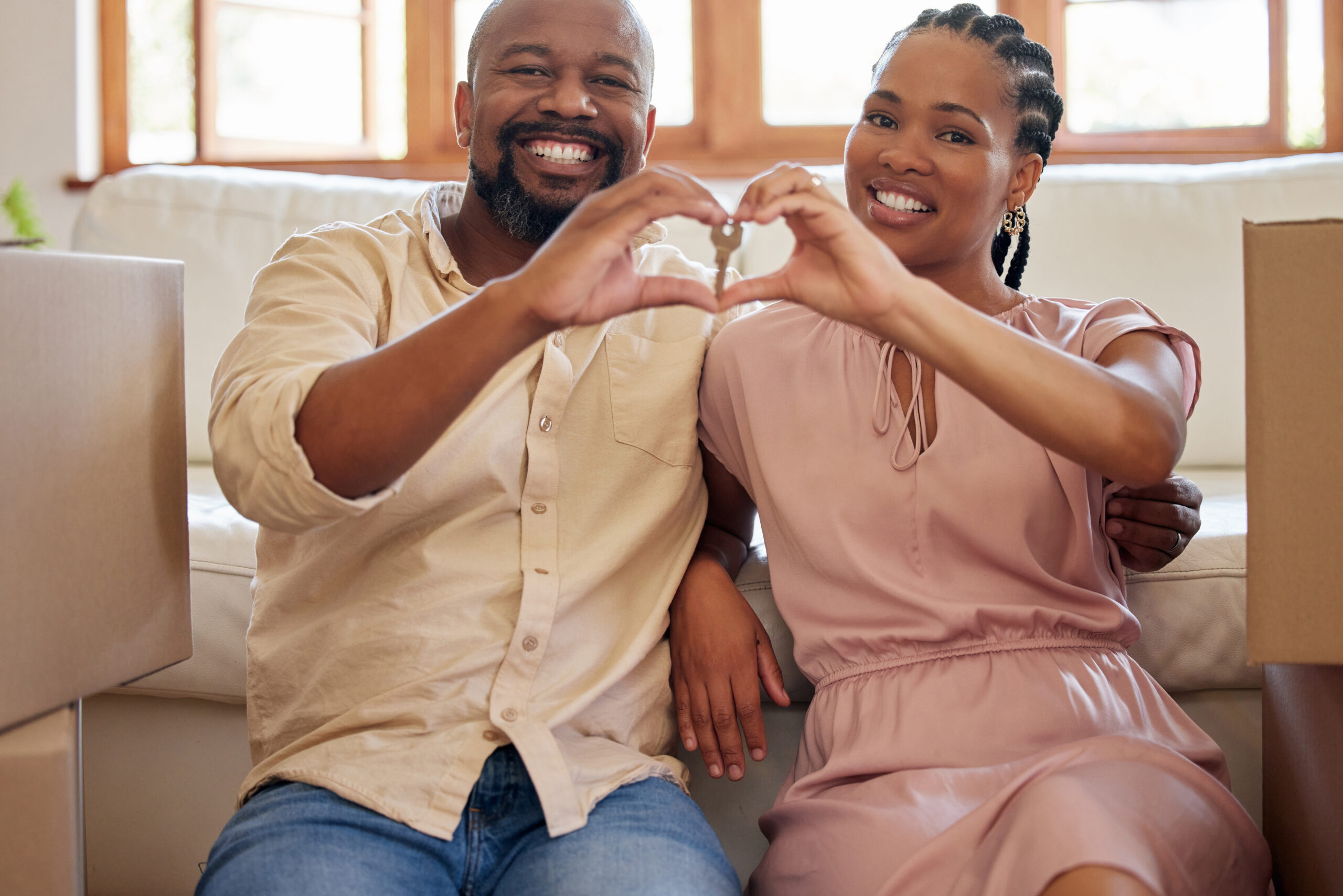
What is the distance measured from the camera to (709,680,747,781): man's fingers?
108cm

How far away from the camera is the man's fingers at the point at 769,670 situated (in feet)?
3.66

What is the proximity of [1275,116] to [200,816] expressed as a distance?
2.71 m

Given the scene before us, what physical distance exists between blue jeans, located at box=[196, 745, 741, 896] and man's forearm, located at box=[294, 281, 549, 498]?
0.87ft

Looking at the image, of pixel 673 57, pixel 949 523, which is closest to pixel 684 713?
pixel 949 523

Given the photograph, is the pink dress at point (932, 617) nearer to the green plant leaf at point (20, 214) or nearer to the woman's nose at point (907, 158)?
the woman's nose at point (907, 158)

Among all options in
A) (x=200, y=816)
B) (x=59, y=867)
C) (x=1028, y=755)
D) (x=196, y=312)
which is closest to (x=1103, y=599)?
(x=1028, y=755)

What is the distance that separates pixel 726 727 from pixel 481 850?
272 millimetres

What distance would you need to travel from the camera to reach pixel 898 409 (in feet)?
3.55

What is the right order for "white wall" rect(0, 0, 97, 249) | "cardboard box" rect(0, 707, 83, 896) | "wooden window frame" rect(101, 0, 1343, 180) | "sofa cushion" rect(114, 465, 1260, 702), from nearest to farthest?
"cardboard box" rect(0, 707, 83, 896) < "sofa cushion" rect(114, 465, 1260, 702) < "wooden window frame" rect(101, 0, 1343, 180) < "white wall" rect(0, 0, 97, 249)

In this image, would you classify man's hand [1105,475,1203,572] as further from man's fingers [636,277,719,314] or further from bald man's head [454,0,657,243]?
bald man's head [454,0,657,243]

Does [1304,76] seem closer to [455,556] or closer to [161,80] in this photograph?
[455,556]

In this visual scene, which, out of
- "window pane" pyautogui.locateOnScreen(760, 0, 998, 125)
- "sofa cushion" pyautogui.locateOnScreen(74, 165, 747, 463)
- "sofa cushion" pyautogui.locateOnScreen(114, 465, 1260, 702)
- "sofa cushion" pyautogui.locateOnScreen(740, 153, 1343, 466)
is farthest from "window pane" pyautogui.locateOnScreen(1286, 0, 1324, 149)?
"sofa cushion" pyautogui.locateOnScreen(114, 465, 1260, 702)

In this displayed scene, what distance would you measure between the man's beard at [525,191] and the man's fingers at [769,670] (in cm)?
48

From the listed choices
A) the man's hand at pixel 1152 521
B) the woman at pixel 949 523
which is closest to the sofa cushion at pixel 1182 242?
the woman at pixel 949 523
